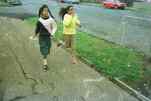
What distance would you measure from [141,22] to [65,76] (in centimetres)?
480

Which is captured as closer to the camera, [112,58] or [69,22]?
[69,22]

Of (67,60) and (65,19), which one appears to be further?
(67,60)

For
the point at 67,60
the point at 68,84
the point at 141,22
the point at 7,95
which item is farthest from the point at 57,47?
the point at 7,95

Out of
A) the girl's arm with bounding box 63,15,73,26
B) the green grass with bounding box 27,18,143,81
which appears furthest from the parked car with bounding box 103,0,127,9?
the girl's arm with bounding box 63,15,73,26

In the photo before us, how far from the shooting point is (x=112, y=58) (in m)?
11.4

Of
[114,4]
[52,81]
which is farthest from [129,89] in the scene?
[114,4]

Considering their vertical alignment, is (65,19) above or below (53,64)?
above

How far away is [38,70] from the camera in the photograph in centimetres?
988

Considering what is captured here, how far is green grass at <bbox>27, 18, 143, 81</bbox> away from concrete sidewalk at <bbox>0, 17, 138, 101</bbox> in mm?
442

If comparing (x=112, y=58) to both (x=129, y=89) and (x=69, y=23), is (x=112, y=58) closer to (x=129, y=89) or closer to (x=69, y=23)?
(x=69, y=23)

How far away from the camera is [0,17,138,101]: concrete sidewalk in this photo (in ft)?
25.4

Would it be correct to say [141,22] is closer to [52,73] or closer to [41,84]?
[52,73]

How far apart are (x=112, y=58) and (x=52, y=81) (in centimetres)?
306

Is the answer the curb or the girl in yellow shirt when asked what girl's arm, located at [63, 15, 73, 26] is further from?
the curb
